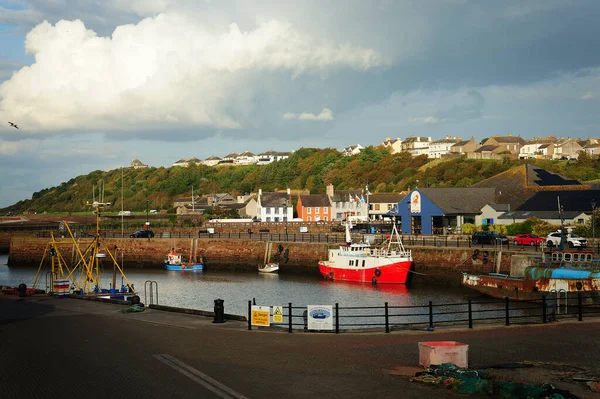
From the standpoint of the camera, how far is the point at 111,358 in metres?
18.0

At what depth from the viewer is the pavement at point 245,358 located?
47.1ft

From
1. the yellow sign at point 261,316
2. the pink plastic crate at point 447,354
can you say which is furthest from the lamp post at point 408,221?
the pink plastic crate at point 447,354

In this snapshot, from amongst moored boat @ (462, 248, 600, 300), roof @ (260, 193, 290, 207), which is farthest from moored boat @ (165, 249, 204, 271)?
roof @ (260, 193, 290, 207)

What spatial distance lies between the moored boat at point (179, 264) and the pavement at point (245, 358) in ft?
152

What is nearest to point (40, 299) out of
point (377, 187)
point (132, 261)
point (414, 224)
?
point (132, 261)

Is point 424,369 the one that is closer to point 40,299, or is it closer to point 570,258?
point 40,299

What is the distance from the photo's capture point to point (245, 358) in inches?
707

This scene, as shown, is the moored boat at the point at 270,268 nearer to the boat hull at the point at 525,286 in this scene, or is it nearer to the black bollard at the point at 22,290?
the boat hull at the point at 525,286

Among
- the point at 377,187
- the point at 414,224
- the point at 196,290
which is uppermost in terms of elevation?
the point at 377,187

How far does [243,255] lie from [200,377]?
2326 inches

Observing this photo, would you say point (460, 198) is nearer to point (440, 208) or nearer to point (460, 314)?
point (440, 208)

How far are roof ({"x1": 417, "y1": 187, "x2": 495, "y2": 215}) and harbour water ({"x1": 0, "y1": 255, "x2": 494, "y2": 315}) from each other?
21.5 m

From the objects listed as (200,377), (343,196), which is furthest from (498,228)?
(200,377)

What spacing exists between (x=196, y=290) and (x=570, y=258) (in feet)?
103
